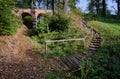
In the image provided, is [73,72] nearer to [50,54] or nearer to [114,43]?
[50,54]

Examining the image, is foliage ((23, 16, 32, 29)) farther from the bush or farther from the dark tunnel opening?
the bush

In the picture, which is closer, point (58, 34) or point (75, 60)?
point (75, 60)

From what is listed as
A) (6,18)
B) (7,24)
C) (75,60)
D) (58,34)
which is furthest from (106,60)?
(6,18)

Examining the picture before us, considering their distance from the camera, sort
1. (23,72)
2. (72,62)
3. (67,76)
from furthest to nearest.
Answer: (72,62) → (67,76) → (23,72)

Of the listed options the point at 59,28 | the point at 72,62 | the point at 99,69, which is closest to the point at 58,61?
the point at 72,62

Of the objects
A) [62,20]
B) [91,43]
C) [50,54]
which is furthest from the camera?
[62,20]

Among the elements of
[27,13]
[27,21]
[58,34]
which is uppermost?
[27,13]

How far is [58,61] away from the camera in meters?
15.4

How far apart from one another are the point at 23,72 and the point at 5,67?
996 mm

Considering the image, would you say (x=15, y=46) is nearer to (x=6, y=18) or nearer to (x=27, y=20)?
(x=6, y=18)

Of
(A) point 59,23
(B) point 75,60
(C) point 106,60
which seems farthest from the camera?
(A) point 59,23

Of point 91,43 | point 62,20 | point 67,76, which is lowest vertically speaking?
point 67,76

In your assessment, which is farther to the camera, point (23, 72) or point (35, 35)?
point (35, 35)

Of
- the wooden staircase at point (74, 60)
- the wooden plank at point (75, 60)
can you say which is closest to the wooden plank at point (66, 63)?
the wooden staircase at point (74, 60)
